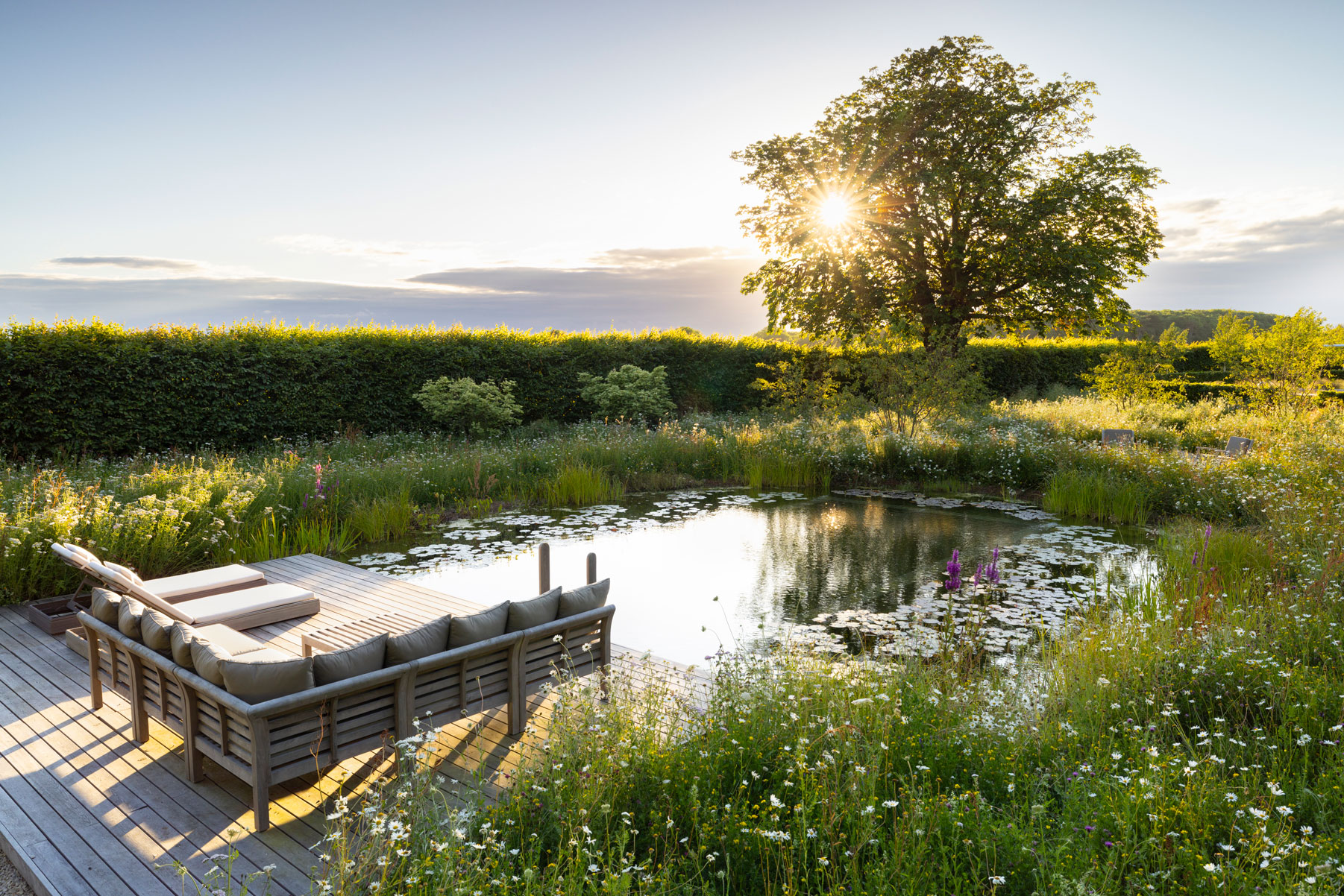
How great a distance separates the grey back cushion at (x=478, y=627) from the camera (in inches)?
139

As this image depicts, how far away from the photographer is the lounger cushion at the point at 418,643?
130 inches

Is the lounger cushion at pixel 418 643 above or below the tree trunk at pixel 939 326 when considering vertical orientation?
below

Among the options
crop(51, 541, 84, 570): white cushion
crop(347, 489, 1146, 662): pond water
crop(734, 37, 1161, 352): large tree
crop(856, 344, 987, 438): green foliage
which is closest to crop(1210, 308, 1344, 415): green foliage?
crop(734, 37, 1161, 352): large tree

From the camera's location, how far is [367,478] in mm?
9672

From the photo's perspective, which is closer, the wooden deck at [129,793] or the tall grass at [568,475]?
the wooden deck at [129,793]

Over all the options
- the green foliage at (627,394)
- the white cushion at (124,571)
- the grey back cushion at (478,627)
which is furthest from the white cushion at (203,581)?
the green foliage at (627,394)

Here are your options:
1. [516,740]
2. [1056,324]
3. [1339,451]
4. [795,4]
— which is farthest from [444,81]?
[1056,324]

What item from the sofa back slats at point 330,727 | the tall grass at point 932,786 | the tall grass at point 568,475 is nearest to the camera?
the tall grass at point 932,786

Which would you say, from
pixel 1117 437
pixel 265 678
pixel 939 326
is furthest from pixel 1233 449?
pixel 265 678

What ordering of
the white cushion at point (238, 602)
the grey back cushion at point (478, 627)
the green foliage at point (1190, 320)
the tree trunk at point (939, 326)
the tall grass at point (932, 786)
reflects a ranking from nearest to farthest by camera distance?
the tall grass at point (932, 786), the grey back cushion at point (478, 627), the white cushion at point (238, 602), the tree trunk at point (939, 326), the green foliage at point (1190, 320)

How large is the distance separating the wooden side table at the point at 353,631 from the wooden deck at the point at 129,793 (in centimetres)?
79

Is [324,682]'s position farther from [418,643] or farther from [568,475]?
[568,475]

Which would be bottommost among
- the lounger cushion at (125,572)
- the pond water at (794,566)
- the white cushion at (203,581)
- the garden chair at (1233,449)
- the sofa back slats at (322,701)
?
the pond water at (794,566)

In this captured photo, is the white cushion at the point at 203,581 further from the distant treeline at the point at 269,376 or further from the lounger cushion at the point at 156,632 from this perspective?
the distant treeline at the point at 269,376
